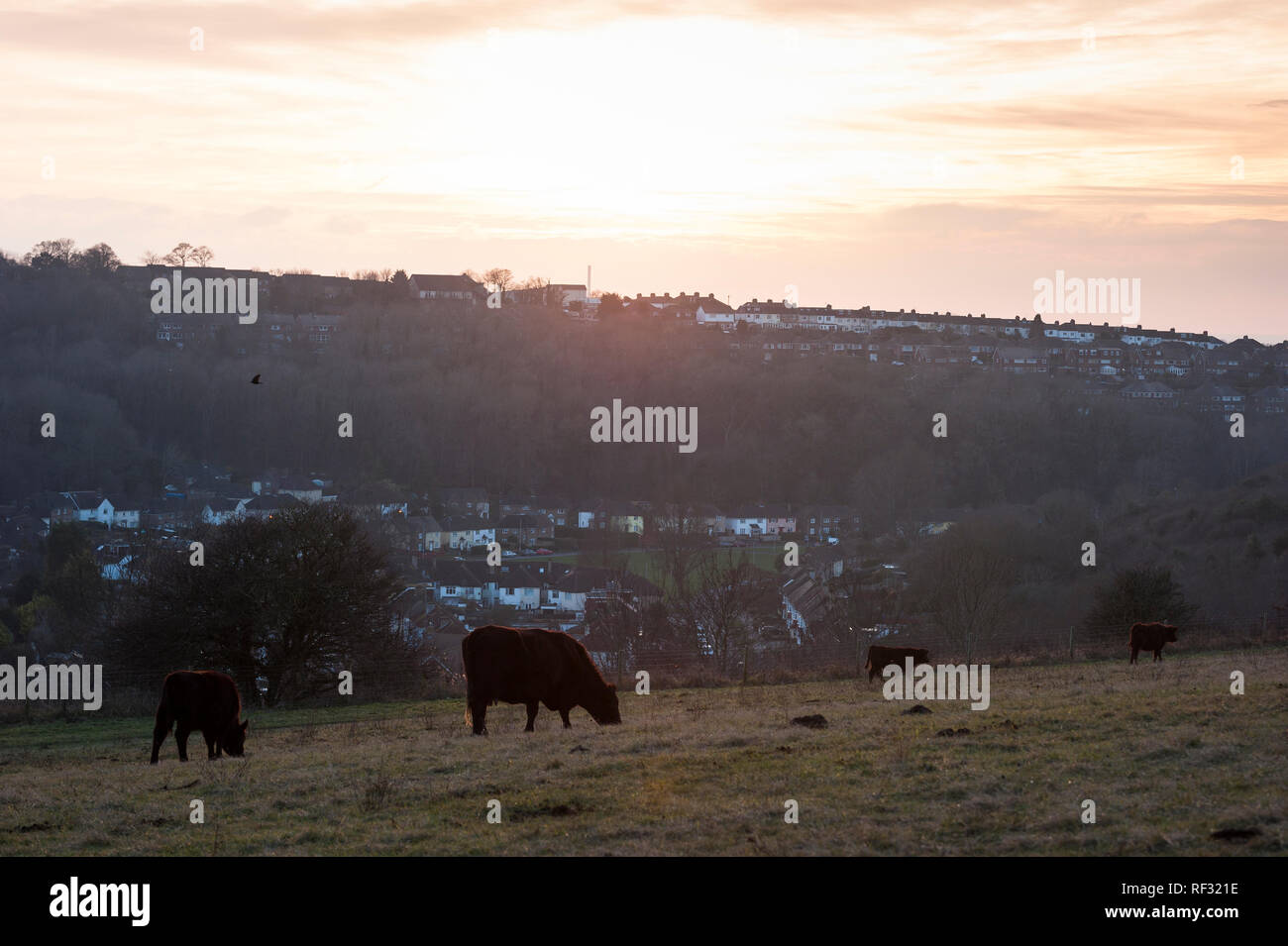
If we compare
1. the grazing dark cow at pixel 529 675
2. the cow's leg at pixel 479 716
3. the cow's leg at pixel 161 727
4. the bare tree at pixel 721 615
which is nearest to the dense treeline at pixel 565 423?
the bare tree at pixel 721 615

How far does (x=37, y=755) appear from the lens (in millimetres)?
19594

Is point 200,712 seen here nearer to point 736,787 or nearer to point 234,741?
point 234,741

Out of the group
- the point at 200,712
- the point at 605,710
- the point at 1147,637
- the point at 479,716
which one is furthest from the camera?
the point at 1147,637

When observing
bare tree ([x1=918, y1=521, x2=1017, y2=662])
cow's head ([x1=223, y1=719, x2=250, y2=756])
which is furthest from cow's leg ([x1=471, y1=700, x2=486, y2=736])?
bare tree ([x1=918, y1=521, x2=1017, y2=662])

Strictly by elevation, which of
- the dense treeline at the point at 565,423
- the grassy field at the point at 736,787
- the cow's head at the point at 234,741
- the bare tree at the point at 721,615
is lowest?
the bare tree at the point at 721,615

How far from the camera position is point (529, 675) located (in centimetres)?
1719

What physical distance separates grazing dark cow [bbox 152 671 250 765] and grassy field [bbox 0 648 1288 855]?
0.45 metres

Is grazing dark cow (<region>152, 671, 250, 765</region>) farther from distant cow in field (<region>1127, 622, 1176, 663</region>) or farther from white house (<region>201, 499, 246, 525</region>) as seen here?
white house (<region>201, 499, 246, 525</region>)

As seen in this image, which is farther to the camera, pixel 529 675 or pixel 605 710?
pixel 605 710

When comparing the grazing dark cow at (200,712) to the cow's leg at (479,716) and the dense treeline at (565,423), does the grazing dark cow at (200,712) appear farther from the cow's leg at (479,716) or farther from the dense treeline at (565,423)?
the dense treeline at (565,423)

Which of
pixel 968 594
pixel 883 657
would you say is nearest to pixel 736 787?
pixel 883 657

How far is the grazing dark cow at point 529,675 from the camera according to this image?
17.0 m

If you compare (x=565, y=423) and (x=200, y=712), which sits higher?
(x=565, y=423)

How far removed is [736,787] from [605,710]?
7.00 m
